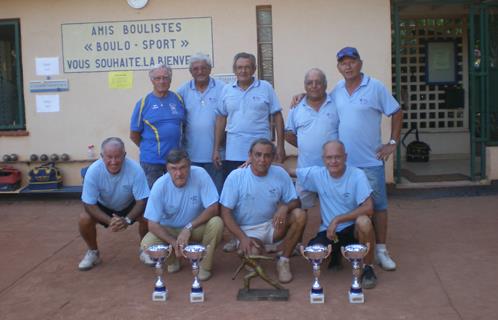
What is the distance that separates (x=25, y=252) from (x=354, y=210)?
3.22 m

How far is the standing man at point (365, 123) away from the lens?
5.09 m

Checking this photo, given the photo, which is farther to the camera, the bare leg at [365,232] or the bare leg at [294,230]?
the bare leg at [294,230]

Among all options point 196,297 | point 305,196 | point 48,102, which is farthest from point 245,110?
point 48,102

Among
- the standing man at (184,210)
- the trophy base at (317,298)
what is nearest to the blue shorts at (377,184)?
the trophy base at (317,298)

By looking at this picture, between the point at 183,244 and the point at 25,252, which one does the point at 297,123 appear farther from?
the point at 25,252

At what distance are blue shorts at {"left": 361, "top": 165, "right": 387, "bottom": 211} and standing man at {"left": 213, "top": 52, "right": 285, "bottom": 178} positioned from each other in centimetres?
86

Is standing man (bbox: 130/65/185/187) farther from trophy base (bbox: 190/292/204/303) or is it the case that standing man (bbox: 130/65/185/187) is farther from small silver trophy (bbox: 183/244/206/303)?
trophy base (bbox: 190/292/204/303)

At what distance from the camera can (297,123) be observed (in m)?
5.28

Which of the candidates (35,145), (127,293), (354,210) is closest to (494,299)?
(354,210)

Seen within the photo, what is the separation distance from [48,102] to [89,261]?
3.62 m

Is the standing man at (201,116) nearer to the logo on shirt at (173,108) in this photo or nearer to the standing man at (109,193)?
the logo on shirt at (173,108)

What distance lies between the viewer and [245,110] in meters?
5.58

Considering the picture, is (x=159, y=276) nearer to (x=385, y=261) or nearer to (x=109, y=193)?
(x=109, y=193)

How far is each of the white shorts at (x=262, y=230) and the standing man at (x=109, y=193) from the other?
37.5 inches
